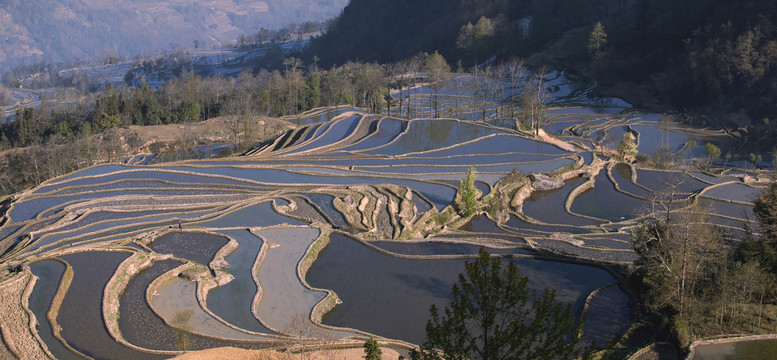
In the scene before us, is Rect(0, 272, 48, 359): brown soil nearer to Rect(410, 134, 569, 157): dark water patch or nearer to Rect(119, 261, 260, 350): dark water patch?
Rect(119, 261, 260, 350): dark water patch

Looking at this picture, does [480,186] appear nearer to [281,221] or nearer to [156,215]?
[281,221]

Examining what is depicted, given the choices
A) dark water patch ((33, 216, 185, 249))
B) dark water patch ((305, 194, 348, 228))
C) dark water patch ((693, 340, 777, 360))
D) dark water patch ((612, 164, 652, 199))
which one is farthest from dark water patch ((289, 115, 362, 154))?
dark water patch ((693, 340, 777, 360))

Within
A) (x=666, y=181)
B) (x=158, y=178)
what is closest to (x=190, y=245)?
(x=158, y=178)

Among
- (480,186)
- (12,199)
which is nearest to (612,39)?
(480,186)

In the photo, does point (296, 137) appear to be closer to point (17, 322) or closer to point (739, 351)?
point (17, 322)

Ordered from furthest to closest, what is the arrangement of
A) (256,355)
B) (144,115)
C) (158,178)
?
(144,115), (158,178), (256,355)
